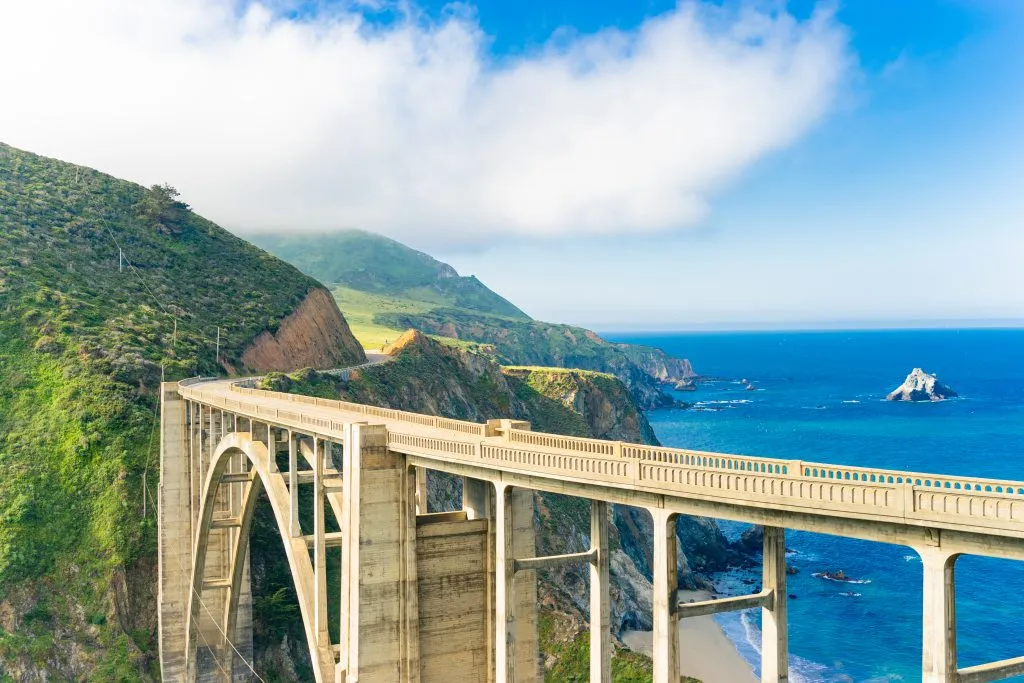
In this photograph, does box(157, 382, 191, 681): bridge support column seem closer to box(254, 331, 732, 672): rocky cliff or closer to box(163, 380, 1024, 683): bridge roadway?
box(254, 331, 732, 672): rocky cliff

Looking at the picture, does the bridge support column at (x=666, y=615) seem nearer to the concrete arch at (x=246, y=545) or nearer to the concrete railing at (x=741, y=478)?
the concrete railing at (x=741, y=478)

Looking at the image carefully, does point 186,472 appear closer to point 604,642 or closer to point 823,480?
point 604,642

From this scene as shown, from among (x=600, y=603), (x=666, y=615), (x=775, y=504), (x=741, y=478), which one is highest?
(x=741, y=478)

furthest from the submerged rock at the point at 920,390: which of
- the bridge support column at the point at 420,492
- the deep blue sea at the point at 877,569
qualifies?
the bridge support column at the point at 420,492

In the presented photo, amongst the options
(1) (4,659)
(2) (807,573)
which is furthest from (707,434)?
(1) (4,659)

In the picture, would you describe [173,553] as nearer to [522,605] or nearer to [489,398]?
[522,605]

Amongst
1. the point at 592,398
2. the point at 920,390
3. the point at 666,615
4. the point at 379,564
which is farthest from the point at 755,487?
the point at 920,390
